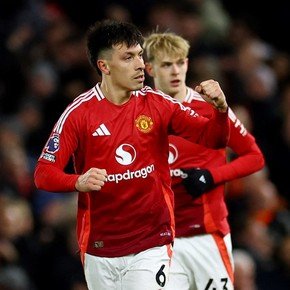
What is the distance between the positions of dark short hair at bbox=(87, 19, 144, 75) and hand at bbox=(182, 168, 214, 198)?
1201 mm

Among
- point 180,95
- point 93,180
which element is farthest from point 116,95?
point 180,95

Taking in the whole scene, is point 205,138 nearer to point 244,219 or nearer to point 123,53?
point 123,53

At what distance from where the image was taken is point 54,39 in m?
13.4

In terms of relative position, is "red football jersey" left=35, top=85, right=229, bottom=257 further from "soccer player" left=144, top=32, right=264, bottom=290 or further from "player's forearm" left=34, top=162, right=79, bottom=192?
"soccer player" left=144, top=32, right=264, bottom=290

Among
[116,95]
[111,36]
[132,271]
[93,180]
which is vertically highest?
[111,36]

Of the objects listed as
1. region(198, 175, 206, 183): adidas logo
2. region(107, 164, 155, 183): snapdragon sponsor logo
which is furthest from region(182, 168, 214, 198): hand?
region(107, 164, 155, 183): snapdragon sponsor logo

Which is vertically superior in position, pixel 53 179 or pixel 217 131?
pixel 217 131

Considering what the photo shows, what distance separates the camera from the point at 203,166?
841cm

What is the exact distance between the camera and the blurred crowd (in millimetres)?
10602

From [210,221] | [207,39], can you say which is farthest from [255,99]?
[210,221]

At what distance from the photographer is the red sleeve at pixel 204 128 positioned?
7.22m

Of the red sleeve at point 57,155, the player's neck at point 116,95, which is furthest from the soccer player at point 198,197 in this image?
the red sleeve at point 57,155

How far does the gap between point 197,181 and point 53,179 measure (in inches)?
55.2

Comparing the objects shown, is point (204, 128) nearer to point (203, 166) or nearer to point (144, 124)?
point (144, 124)
